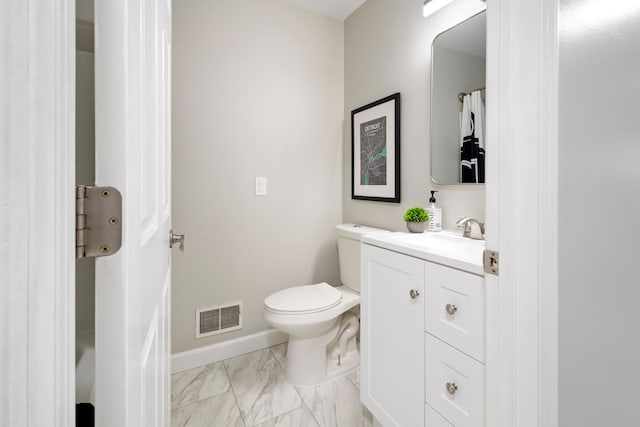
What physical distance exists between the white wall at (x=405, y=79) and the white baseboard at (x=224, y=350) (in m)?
1.02

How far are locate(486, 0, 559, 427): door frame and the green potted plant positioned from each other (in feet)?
2.47

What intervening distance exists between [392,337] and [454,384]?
0.30 meters

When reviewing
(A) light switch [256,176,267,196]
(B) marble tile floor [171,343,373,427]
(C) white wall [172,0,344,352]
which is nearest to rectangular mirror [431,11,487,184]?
(C) white wall [172,0,344,352]

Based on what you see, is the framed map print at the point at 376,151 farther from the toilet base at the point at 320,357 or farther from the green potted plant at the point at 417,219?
the toilet base at the point at 320,357

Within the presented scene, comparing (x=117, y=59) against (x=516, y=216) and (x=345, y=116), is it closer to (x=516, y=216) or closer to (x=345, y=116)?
(x=516, y=216)

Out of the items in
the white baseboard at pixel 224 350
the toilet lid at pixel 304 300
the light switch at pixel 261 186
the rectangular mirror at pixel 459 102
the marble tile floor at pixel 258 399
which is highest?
the rectangular mirror at pixel 459 102

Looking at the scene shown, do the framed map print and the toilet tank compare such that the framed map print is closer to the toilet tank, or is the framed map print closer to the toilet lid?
Answer: the toilet tank

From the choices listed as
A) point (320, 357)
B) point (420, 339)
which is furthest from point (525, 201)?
point (320, 357)

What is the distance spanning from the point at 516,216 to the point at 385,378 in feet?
2.91

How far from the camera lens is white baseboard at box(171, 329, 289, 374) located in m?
1.80
